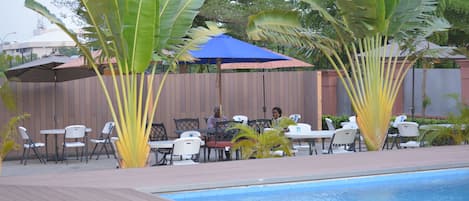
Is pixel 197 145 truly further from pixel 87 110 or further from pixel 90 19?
pixel 87 110

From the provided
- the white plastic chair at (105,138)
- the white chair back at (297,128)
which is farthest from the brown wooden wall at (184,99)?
the white chair back at (297,128)

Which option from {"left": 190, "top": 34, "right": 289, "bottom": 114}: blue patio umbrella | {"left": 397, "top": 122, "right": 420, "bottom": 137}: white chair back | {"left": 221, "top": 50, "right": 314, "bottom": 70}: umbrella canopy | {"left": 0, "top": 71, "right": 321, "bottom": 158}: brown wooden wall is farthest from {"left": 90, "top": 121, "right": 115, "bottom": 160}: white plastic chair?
{"left": 397, "top": 122, "right": 420, "bottom": 137}: white chair back

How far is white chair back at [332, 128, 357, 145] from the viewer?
1252cm

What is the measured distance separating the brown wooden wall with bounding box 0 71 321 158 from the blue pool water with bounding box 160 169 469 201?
8436 mm

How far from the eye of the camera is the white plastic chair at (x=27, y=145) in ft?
48.2

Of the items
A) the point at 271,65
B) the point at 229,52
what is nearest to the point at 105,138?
the point at 271,65

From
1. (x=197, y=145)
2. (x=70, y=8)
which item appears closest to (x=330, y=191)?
(x=197, y=145)

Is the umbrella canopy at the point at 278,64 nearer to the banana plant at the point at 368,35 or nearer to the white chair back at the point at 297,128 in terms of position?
the white chair back at the point at 297,128

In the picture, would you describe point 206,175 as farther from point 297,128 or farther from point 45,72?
point 45,72

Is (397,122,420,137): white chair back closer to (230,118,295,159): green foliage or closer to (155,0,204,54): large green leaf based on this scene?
(230,118,295,159): green foliage

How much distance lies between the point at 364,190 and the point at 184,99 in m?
8.95

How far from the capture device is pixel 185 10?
34.6 feet

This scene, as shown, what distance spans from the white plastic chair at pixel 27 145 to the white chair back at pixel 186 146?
14.9 ft

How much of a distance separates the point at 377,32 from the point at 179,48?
3.27 metres
